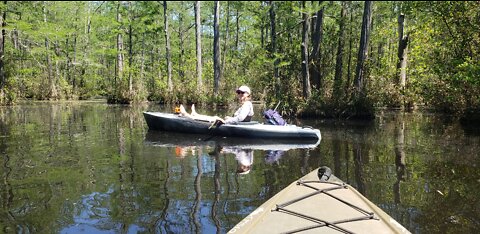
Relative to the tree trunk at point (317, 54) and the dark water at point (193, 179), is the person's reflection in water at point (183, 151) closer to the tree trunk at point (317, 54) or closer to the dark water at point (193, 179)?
the dark water at point (193, 179)

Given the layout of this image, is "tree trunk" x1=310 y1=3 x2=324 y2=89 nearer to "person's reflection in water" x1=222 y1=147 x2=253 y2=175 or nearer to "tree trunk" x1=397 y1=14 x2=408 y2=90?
"tree trunk" x1=397 y1=14 x2=408 y2=90

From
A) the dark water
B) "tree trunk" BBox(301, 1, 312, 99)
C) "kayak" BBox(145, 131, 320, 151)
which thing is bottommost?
the dark water

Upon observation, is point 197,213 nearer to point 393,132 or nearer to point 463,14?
point 393,132

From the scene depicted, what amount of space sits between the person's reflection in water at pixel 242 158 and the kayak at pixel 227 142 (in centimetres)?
39

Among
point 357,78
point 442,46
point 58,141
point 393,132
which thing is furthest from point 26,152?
point 442,46

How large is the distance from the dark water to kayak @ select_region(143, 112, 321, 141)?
0.33 m

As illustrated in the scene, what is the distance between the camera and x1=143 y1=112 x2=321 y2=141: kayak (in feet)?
30.6

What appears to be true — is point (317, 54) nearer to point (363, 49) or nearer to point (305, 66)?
point (305, 66)

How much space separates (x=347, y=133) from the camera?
10.9 meters

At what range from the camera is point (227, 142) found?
9367mm

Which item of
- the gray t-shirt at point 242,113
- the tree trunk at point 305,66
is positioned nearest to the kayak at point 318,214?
the gray t-shirt at point 242,113

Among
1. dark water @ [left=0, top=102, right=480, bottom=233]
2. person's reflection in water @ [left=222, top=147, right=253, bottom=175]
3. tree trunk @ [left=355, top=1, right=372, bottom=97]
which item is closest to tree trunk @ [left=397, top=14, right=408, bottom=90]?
tree trunk @ [left=355, top=1, right=372, bottom=97]

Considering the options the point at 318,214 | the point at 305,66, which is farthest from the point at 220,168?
the point at 305,66

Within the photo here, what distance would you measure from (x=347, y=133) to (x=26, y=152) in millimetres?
7574
